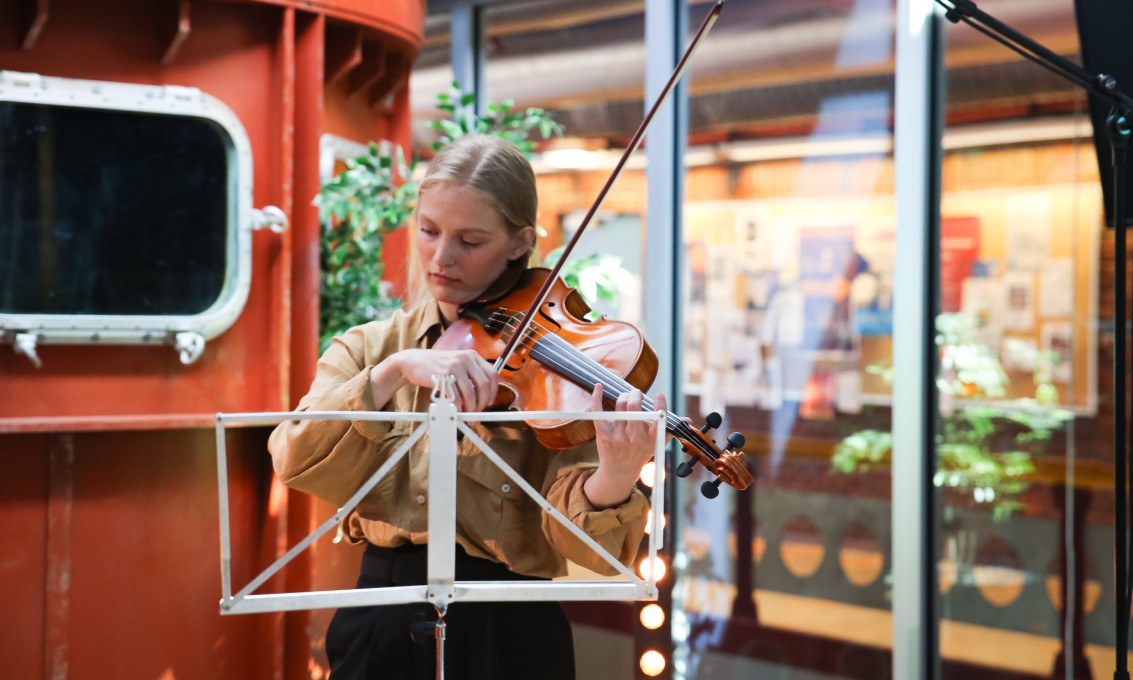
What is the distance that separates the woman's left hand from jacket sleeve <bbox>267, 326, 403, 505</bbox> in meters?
0.31

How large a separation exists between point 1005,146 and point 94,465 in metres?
2.98

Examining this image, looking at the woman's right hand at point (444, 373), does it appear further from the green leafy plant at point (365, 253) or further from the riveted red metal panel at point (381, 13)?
the riveted red metal panel at point (381, 13)

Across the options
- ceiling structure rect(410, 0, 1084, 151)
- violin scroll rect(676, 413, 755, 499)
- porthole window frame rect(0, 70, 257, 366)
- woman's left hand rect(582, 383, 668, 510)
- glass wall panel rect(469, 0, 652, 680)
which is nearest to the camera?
woman's left hand rect(582, 383, 668, 510)

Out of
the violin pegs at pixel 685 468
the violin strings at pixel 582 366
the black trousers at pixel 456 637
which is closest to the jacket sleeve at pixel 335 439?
the black trousers at pixel 456 637

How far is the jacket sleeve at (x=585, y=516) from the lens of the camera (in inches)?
62.0

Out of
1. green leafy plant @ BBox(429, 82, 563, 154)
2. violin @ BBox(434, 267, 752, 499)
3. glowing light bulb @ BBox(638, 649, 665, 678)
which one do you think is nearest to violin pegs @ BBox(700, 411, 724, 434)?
violin @ BBox(434, 267, 752, 499)

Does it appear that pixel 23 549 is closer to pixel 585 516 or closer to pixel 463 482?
pixel 463 482

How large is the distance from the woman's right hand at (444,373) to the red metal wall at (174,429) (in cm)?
151

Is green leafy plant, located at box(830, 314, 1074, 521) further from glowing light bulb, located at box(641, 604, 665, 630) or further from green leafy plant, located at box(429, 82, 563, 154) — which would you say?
green leafy plant, located at box(429, 82, 563, 154)

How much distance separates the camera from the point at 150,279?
9.61 feet

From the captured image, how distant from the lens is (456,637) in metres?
1.65

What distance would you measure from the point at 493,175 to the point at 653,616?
196 centimetres

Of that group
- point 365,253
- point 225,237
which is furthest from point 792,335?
point 225,237

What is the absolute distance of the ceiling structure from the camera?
365 cm
